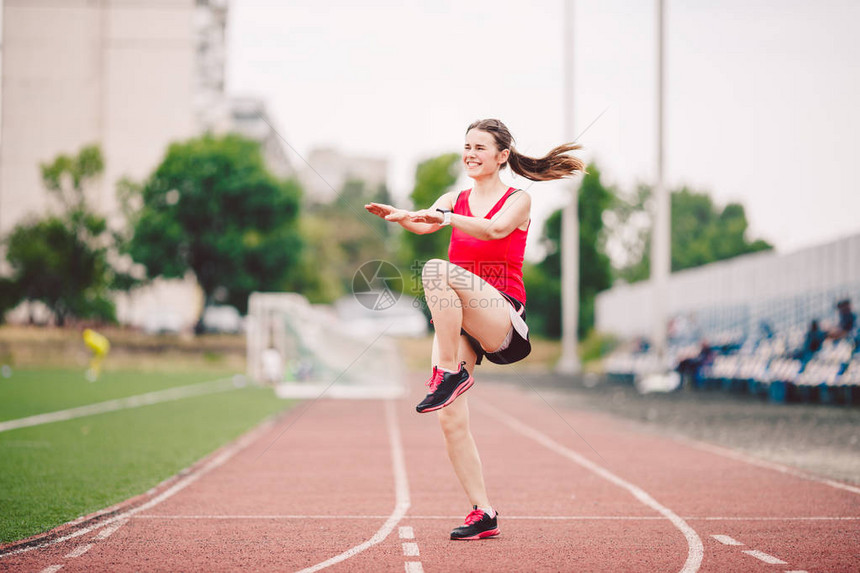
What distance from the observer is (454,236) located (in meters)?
5.84

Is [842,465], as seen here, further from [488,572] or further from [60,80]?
[60,80]

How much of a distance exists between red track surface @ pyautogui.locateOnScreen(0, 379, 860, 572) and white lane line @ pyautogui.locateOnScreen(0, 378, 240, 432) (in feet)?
13.6

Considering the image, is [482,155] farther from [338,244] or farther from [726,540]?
[338,244]

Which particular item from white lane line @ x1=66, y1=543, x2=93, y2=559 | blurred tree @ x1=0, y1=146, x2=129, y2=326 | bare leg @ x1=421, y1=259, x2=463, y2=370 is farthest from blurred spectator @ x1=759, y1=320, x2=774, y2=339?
blurred tree @ x1=0, y1=146, x2=129, y2=326

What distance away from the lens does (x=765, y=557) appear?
18.4 feet

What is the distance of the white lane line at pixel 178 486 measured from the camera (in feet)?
19.8

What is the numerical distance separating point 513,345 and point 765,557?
1.91 m

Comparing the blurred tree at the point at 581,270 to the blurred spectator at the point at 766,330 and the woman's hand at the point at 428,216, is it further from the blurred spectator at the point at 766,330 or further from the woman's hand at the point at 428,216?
the woman's hand at the point at 428,216

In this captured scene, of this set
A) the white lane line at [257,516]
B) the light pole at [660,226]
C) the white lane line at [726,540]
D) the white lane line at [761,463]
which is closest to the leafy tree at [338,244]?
the light pole at [660,226]

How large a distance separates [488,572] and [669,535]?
5.74 feet

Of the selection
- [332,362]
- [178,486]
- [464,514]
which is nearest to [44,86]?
[332,362]

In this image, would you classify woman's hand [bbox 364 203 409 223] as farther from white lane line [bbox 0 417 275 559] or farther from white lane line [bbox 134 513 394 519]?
white lane line [bbox 0 417 275 559]

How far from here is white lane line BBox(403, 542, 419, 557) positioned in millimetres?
5691

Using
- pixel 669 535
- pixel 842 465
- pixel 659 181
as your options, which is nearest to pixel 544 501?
pixel 669 535
